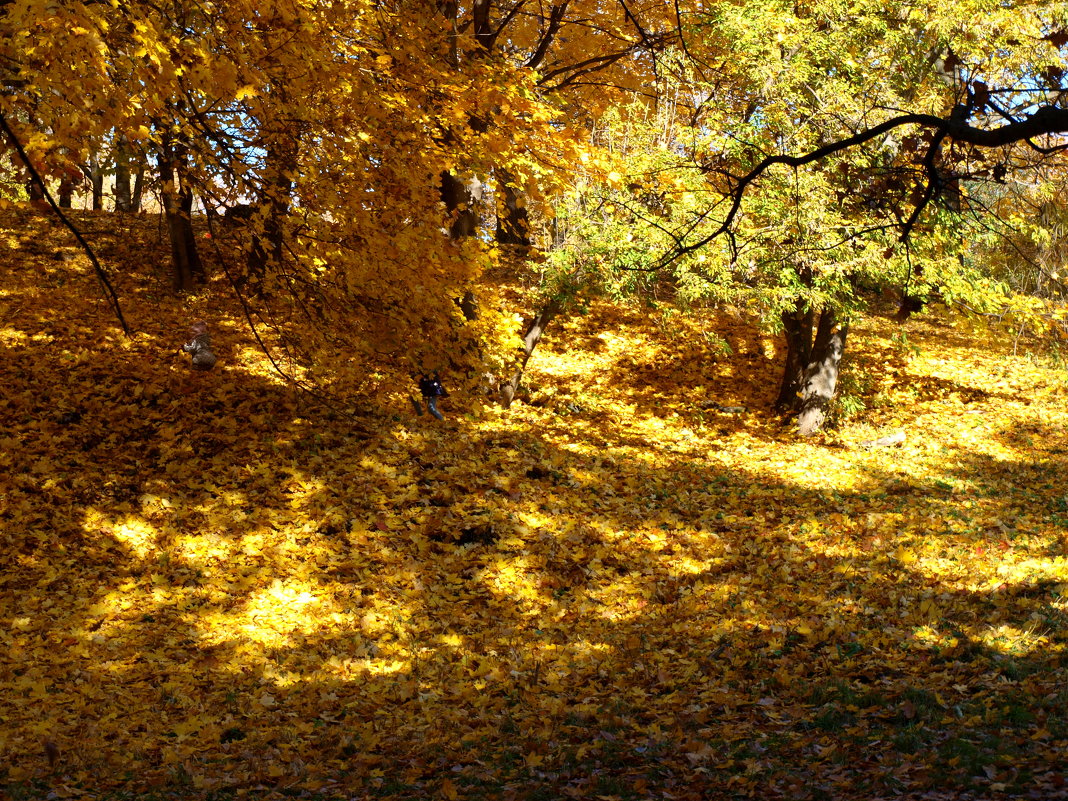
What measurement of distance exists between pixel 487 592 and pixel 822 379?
854 centimetres

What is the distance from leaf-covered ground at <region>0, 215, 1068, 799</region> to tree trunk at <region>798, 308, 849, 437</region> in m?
0.50

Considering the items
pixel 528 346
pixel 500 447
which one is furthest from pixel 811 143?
pixel 500 447

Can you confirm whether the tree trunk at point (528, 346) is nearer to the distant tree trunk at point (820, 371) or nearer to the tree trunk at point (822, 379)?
the distant tree trunk at point (820, 371)

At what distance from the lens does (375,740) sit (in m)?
5.35

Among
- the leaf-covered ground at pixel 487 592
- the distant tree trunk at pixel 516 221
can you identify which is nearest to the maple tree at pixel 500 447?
the leaf-covered ground at pixel 487 592

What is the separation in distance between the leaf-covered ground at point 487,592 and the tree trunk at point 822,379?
0.50 meters

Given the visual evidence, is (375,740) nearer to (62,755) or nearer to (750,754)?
(62,755)

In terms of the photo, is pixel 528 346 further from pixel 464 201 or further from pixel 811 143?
pixel 811 143

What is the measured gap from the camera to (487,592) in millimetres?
7934

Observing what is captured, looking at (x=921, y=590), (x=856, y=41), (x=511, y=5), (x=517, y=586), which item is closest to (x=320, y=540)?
(x=517, y=586)

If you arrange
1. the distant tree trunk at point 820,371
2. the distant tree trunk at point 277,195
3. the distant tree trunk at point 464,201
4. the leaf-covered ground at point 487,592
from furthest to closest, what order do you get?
the distant tree trunk at point 820,371
the distant tree trunk at point 464,201
the distant tree trunk at point 277,195
the leaf-covered ground at point 487,592

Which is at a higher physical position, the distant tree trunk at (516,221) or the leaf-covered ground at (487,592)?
the distant tree trunk at (516,221)

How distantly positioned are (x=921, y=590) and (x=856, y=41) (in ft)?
27.5

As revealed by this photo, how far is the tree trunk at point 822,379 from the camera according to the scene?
14273 millimetres
